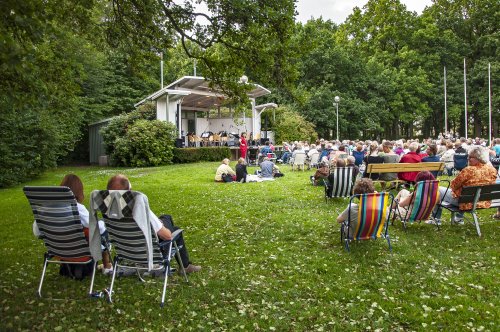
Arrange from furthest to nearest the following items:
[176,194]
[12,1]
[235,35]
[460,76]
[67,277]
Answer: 1. [460,76]
2. [176,194]
3. [235,35]
4. [67,277]
5. [12,1]

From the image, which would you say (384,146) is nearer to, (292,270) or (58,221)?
(292,270)

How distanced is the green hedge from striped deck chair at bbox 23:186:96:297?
765 inches

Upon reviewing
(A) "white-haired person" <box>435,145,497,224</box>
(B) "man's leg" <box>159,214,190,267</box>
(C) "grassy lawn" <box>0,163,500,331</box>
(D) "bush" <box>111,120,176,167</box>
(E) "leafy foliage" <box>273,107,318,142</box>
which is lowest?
(C) "grassy lawn" <box>0,163,500,331</box>

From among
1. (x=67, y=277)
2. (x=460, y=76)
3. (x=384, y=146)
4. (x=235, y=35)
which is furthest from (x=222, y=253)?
(x=460, y=76)

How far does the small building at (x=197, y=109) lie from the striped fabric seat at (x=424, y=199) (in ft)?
61.6

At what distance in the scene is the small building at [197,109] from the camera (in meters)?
25.5

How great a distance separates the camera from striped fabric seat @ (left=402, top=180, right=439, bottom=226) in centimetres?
662

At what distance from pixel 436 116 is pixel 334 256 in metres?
49.5

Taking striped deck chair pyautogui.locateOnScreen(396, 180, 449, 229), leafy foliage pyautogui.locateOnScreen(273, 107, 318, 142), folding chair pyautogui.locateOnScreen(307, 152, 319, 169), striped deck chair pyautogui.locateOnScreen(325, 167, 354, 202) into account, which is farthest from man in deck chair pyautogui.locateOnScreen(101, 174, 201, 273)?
leafy foliage pyautogui.locateOnScreen(273, 107, 318, 142)

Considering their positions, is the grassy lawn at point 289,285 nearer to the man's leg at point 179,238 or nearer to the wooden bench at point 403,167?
the man's leg at point 179,238

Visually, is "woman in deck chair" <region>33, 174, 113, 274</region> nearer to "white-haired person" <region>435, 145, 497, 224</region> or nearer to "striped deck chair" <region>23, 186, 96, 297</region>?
"striped deck chair" <region>23, 186, 96, 297</region>

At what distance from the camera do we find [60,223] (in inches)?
181

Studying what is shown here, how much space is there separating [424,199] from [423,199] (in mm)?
18

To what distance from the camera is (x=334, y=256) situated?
599 cm
